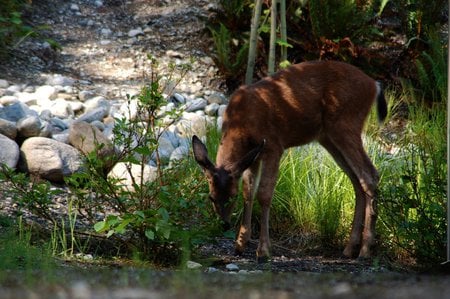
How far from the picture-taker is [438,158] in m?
6.31

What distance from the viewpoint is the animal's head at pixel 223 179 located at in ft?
20.4

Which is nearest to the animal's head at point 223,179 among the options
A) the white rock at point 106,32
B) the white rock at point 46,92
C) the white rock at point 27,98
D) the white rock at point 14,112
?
the white rock at point 14,112

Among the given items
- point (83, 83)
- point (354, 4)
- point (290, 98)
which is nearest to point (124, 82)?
point (83, 83)

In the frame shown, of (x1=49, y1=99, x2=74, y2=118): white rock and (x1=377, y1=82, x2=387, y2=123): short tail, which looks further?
(x1=49, y1=99, x2=74, y2=118): white rock

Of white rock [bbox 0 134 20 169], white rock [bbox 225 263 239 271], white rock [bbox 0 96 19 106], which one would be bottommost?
white rock [bbox 225 263 239 271]

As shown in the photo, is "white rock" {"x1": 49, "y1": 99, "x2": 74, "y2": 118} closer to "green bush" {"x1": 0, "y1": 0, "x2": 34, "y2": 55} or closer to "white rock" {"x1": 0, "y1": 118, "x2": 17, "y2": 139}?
"white rock" {"x1": 0, "y1": 118, "x2": 17, "y2": 139}

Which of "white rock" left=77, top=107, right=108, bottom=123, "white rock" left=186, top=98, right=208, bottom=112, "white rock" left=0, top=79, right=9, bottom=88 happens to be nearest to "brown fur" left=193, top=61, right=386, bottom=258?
"white rock" left=77, top=107, right=108, bottom=123

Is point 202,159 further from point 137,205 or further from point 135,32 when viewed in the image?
point 135,32

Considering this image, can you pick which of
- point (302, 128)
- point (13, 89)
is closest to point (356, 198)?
point (302, 128)

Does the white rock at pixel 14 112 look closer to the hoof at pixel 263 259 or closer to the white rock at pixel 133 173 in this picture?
the white rock at pixel 133 173

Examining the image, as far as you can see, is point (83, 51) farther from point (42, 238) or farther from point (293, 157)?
point (42, 238)

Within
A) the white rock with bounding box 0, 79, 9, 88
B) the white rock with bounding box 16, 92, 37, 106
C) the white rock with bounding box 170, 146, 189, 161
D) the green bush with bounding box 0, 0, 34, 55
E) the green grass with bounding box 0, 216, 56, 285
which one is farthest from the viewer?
the green bush with bounding box 0, 0, 34, 55

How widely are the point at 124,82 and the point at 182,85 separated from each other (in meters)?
0.85

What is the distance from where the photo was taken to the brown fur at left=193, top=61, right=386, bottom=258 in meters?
6.57
